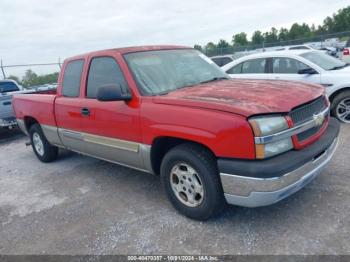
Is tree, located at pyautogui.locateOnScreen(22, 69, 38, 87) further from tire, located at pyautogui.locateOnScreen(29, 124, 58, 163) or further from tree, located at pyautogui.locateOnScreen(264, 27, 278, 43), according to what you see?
tree, located at pyautogui.locateOnScreen(264, 27, 278, 43)

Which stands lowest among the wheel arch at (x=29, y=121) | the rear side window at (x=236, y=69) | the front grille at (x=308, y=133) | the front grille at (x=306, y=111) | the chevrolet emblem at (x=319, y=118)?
the wheel arch at (x=29, y=121)

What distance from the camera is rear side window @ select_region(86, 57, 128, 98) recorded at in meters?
4.19

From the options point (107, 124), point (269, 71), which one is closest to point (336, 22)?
point (269, 71)

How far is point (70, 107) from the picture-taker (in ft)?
16.2

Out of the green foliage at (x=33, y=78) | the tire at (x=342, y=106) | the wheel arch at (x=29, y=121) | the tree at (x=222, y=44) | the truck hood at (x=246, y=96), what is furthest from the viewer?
the tree at (x=222, y=44)

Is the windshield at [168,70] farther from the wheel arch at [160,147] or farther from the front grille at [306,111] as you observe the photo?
the front grille at [306,111]

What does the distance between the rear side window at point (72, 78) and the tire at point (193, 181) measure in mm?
2095

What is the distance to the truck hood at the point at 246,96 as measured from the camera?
120 inches

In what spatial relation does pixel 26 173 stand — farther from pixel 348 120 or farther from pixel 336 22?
pixel 336 22

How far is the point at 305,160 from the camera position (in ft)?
10.1

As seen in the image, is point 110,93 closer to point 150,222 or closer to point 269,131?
point 150,222

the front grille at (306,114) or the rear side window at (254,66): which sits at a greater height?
the rear side window at (254,66)

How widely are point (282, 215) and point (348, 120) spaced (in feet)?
13.5

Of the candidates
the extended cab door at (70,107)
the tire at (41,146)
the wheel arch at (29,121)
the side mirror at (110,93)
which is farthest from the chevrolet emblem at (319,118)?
the wheel arch at (29,121)
